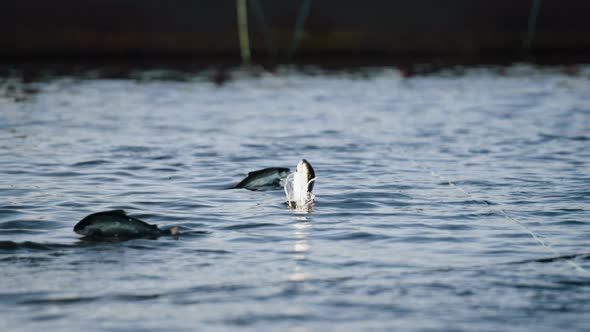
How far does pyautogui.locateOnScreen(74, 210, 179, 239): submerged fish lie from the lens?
35.3 ft

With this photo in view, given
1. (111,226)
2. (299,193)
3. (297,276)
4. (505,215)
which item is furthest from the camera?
(299,193)

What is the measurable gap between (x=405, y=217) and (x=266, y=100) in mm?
23266

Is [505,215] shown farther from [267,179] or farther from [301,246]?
[267,179]

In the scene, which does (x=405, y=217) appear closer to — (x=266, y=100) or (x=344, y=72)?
(x=266, y=100)

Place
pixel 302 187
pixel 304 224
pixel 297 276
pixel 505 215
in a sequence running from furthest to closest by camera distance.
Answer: pixel 302 187, pixel 505 215, pixel 304 224, pixel 297 276

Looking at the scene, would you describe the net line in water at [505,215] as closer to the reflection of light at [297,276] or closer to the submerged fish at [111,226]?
the reflection of light at [297,276]

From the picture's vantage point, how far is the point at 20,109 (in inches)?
1202

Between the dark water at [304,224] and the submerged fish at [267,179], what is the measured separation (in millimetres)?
350

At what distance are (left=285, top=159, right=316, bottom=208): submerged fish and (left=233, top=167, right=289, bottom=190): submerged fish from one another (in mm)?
880

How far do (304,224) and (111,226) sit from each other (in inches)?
102

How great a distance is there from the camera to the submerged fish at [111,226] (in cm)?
1077

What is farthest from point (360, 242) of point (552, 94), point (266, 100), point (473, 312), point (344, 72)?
point (344, 72)

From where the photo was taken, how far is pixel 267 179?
14.9 metres

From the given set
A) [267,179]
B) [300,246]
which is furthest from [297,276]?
[267,179]
